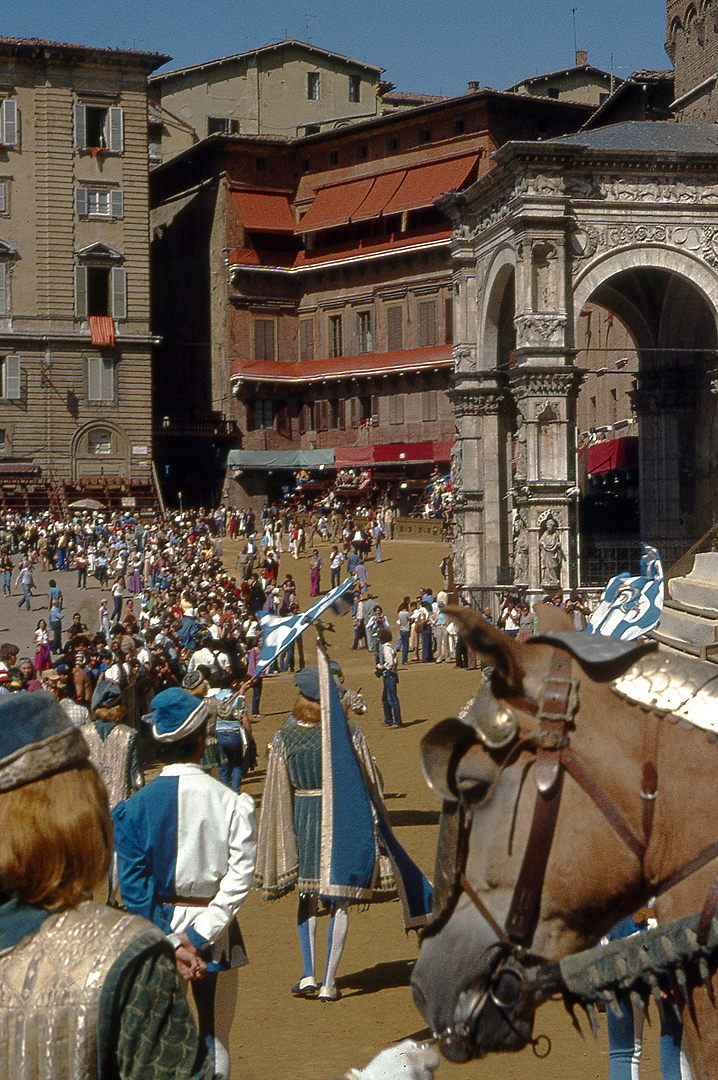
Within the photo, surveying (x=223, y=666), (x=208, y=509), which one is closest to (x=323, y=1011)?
(x=223, y=666)

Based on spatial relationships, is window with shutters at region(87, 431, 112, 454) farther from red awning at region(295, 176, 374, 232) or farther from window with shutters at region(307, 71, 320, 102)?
window with shutters at region(307, 71, 320, 102)

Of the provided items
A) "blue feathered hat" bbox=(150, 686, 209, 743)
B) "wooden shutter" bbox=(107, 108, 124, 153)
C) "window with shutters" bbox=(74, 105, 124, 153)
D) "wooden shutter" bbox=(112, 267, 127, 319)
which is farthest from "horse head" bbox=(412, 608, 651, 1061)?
"wooden shutter" bbox=(107, 108, 124, 153)

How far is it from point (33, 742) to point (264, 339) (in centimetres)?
6040

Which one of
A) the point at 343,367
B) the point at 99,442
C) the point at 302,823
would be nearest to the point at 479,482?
the point at 302,823

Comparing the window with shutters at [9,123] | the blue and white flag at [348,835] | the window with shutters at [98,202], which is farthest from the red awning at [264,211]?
the blue and white flag at [348,835]

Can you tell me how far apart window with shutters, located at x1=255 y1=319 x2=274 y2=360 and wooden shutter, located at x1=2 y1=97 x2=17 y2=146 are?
13.2 meters

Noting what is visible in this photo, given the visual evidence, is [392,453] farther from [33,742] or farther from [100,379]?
[33,742]

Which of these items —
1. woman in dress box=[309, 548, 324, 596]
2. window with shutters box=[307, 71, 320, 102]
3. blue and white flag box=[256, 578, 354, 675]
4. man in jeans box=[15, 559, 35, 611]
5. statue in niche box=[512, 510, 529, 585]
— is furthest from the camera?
window with shutters box=[307, 71, 320, 102]

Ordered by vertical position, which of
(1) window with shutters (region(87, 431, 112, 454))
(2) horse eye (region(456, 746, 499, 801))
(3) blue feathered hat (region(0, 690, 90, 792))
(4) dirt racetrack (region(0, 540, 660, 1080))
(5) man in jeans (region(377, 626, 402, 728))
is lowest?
(4) dirt racetrack (region(0, 540, 660, 1080))

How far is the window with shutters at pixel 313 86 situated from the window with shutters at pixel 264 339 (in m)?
14.2

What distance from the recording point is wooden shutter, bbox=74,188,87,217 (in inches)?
2350

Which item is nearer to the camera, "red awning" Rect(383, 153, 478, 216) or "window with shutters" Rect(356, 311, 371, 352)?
"red awning" Rect(383, 153, 478, 216)

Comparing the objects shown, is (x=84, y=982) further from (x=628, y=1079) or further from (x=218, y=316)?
(x=218, y=316)

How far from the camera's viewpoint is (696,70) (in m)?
42.0
